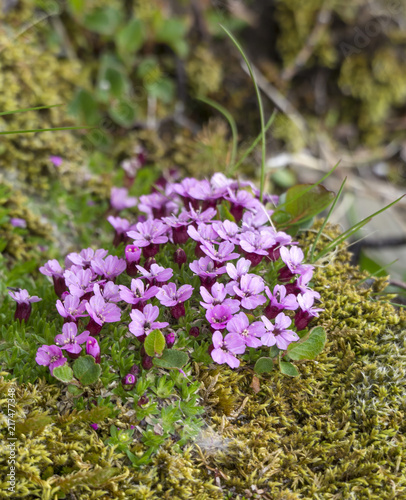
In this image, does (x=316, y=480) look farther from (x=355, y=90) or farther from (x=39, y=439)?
(x=355, y=90)

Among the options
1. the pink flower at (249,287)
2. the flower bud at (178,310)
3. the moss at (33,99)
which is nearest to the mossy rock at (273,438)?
the flower bud at (178,310)

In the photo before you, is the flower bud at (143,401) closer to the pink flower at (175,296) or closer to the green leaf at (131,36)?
the pink flower at (175,296)

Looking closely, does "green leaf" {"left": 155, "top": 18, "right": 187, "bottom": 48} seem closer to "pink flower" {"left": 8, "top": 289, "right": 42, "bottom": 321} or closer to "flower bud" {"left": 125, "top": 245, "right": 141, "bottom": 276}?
"flower bud" {"left": 125, "top": 245, "right": 141, "bottom": 276}

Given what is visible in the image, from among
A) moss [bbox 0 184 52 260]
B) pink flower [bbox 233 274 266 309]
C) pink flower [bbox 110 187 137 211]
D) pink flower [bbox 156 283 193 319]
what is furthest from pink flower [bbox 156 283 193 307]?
pink flower [bbox 110 187 137 211]

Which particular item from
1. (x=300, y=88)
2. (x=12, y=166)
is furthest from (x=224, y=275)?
(x=300, y=88)

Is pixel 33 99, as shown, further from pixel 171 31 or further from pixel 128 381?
pixel 128 381
